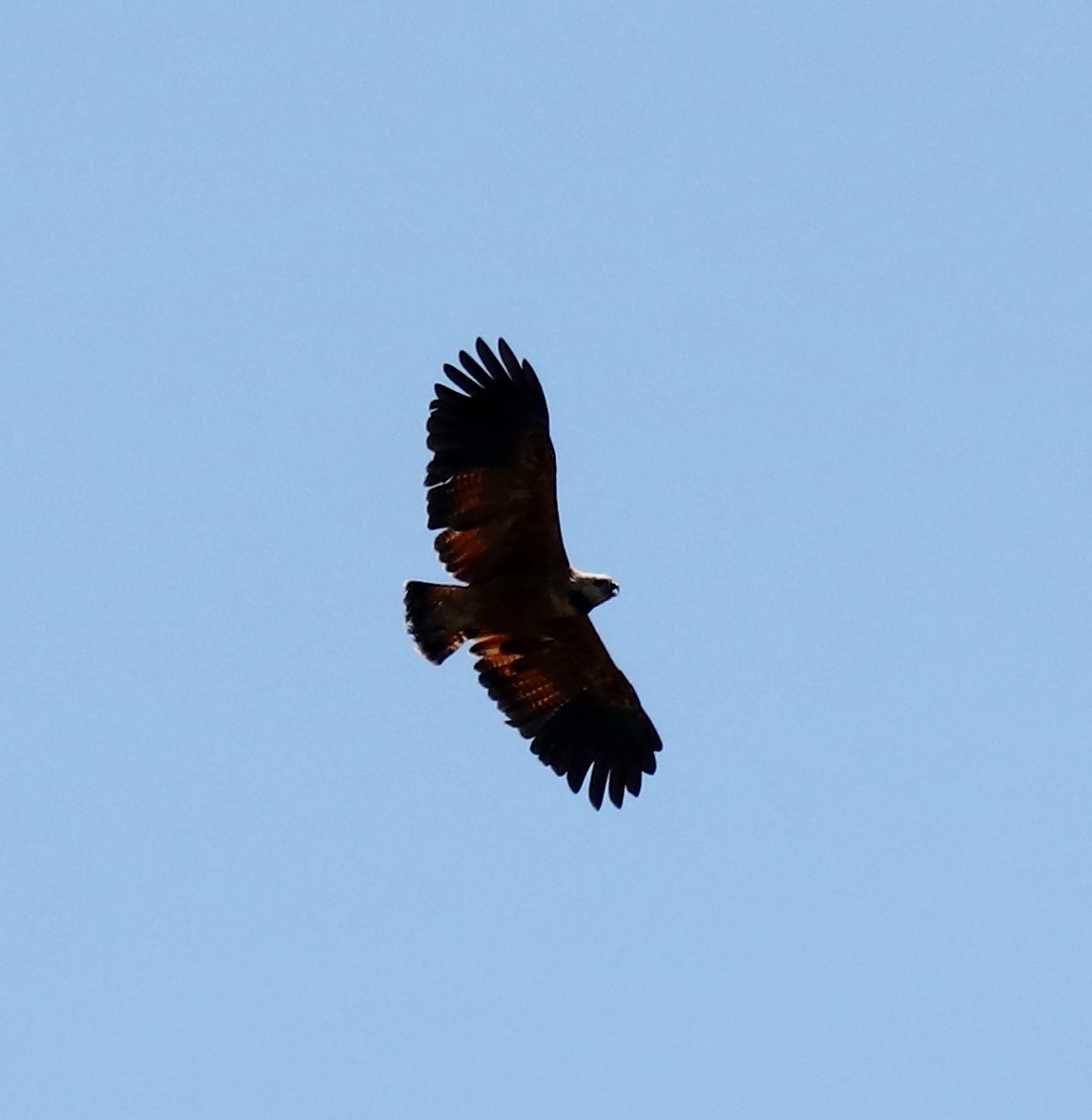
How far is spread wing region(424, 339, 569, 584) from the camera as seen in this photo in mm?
21859

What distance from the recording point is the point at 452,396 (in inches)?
863

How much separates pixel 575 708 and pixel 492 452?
3.07m

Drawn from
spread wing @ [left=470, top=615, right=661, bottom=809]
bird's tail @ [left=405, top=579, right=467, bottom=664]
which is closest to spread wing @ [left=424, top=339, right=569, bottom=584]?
bird's tail @ [left=405, top=579, right=467, bottom=664]

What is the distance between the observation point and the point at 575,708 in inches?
928

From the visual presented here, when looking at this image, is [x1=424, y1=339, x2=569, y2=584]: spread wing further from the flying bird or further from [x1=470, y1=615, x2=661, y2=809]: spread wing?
[x1=470, y1=615, x2=661, y2=809]: spread wing

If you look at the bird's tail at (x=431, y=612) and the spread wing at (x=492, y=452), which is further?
the bird's tail at (x=431, y=612)

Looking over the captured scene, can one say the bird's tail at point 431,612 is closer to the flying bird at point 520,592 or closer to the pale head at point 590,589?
the flying bird at point 520,592

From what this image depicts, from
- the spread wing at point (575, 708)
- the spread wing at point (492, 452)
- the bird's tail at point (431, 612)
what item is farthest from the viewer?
the spread wing at point (575, 708)

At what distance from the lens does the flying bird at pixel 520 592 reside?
21.9 meters

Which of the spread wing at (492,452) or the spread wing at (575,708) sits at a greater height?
the spread wing at (492,452)

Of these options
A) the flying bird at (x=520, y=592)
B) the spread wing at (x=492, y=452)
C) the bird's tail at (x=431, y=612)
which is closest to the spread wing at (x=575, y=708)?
the flying bird at (x=520, y=592)

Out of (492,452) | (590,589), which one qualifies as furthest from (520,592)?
(492,452)

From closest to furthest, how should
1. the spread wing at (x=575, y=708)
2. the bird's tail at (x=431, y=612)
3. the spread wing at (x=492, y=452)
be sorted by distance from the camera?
1. the spread wing at (x=492, y=452)
2. the bird's tail at (x=431, y=612)
3. the spread wing at (x=575, y=708)

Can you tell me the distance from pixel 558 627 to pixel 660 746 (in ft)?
5.94
